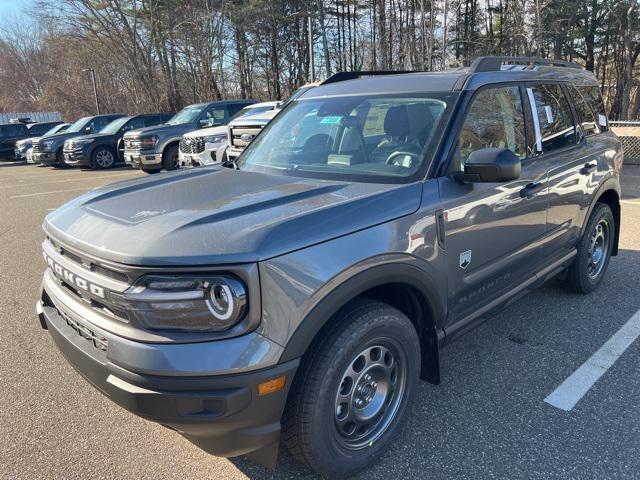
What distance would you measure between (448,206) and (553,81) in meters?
1.91

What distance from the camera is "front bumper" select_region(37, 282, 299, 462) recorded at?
1817mm

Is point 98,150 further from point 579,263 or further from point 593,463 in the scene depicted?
point 593,463

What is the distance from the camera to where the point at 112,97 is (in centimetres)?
3781

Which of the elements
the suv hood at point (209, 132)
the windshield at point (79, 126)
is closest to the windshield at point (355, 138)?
the suv hood at point (209, 132)

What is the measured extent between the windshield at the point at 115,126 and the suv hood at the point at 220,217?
51.8 feet

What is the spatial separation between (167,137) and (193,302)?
1225 cm

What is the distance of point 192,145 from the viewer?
11.4 meters

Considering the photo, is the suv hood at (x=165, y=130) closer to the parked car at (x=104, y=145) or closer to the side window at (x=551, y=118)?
the parked car at (x=104, y=145)

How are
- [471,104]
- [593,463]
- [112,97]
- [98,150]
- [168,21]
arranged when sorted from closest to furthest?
[593,463], [471,104], [98,150], [168,21], [112,97]

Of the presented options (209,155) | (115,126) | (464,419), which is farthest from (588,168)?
(115,126)

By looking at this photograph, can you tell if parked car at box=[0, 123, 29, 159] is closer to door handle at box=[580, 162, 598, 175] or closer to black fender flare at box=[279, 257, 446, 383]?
door handle at box=[580, 162, 598, 175]

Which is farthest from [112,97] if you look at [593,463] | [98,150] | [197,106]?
[593,463]

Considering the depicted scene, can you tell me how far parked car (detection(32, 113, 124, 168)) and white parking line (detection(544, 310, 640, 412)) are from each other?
1839 centimetres

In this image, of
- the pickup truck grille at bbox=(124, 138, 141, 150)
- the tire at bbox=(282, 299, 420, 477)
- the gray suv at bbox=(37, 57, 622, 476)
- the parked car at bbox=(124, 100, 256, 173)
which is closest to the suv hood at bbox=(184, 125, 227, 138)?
the parked car at bbox=(124, 100, 256, 173)
